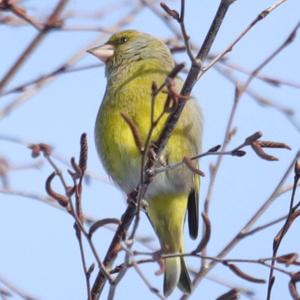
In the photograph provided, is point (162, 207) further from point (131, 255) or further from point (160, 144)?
point (131, 255)

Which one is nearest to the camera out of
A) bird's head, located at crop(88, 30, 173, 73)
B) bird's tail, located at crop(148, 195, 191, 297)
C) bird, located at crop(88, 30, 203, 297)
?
bird, located at crop(88, 30, 203, 297)

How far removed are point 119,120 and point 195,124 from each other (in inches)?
18.0

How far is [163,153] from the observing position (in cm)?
348

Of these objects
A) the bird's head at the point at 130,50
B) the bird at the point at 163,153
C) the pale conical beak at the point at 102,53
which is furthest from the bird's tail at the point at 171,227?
the pale conical beak at the point at 102,53

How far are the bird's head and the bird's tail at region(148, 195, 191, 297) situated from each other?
850 mm

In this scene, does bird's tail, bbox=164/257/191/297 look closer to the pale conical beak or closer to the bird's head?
the bird's head

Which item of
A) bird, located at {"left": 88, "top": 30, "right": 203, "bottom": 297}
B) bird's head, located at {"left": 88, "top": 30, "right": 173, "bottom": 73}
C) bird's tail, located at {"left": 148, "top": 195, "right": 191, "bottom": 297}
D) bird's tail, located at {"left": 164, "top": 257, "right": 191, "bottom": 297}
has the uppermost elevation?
bird's head, located at {"left": 88, "top": 30, "right": 173, "bottom": 73}

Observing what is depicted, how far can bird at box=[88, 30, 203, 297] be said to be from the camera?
3586mm

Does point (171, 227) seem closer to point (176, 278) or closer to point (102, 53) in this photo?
point (176, 278)

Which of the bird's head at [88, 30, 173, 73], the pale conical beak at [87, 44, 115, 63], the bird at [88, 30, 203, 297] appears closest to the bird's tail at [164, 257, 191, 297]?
the bird at [88, 30, 203, 297]

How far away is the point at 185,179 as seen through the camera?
3854 millimetres

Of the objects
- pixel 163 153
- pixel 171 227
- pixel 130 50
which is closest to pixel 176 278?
pixel 171 227

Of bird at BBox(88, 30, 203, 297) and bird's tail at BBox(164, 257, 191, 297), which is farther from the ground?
bird at BBox(88, 30, 203, 297)

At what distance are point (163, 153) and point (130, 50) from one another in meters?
1.13
